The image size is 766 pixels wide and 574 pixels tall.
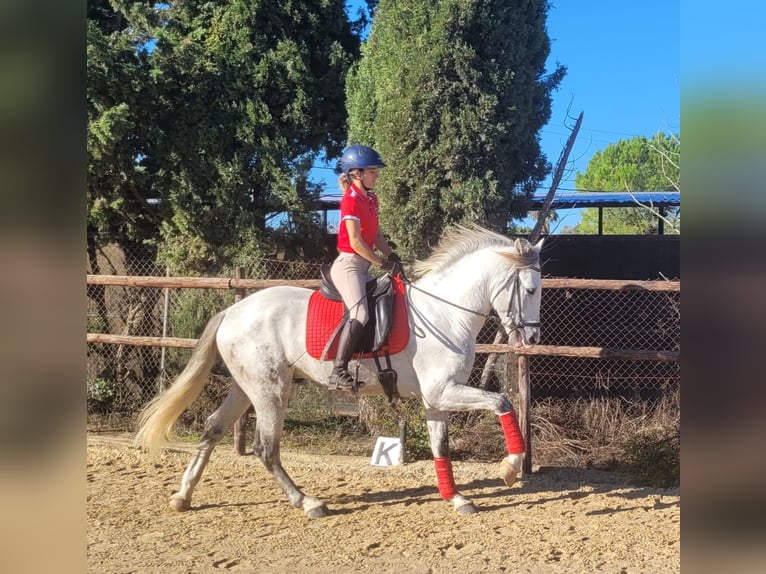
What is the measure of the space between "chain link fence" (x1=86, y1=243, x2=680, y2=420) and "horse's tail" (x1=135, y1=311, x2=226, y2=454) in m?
2.26

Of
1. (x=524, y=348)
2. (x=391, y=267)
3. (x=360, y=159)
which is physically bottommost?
(x=524, y=348)

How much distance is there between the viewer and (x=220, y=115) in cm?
779

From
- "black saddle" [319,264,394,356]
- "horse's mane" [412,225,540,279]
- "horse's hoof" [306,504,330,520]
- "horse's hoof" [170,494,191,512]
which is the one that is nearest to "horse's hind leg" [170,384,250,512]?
"horse's hoof" [170,494,191,512]

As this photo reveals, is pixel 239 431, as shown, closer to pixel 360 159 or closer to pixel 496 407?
pixel 496 407

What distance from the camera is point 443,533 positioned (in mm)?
4582

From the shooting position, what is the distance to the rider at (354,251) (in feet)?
15.6

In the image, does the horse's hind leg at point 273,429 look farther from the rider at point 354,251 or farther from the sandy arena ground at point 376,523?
the rider at point 354,251

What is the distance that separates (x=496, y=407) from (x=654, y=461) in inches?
90.3

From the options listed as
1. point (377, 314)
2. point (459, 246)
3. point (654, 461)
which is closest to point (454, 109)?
point (459, 246)

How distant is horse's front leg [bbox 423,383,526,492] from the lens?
4641mm

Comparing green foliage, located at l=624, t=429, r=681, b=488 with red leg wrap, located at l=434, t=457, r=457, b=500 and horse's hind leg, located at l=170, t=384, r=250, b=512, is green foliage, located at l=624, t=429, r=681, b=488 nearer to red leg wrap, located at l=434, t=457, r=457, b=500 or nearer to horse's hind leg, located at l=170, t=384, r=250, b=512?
red leg wrap, located at l=434, t=457, r=457, b=500

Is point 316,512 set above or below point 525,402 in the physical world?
below
